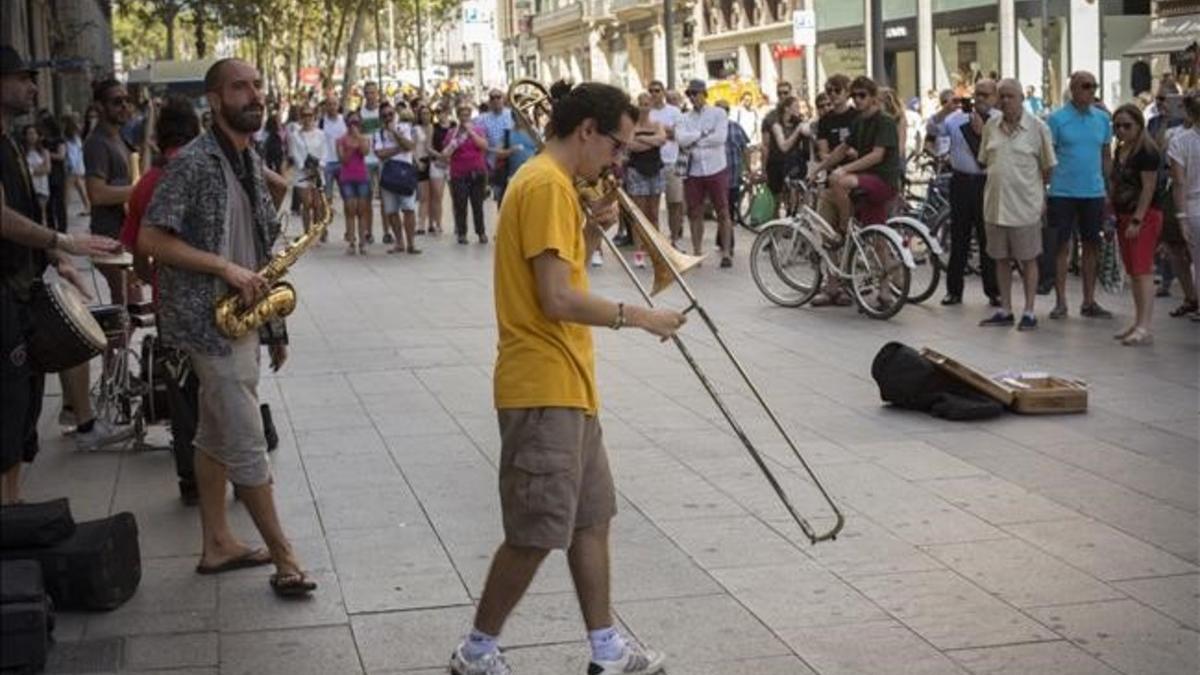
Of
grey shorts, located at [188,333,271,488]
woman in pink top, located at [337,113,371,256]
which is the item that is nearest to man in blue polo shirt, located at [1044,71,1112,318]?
grey shorts, located at [188,333,271,488]

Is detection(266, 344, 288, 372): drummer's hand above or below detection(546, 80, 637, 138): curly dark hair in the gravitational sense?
below

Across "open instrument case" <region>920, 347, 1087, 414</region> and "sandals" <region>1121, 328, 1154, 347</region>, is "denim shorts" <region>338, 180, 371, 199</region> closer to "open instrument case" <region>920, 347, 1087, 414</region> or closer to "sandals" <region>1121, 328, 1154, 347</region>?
"sandals" <region>1121, 328, 1154, 347</region>

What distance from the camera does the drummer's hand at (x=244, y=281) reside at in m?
6.38

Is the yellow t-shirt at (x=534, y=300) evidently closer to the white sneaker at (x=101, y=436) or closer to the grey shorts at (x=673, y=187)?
the white sneaker at (x=101, y=436)

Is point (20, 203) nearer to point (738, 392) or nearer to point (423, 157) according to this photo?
point (738, 392)

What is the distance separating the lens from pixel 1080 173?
44.8 feet

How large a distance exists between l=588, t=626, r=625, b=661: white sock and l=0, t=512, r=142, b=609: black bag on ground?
1828 mm

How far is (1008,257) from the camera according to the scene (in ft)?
44.6

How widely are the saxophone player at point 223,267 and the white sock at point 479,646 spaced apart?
1224 mm

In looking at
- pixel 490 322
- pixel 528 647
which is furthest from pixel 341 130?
pixel 528 647

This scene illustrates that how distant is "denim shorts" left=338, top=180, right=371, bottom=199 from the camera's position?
22.1 m

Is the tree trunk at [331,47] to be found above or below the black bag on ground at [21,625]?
above

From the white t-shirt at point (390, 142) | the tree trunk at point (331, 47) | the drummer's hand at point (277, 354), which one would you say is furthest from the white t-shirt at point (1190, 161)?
the tree trunk at point (331, 47)

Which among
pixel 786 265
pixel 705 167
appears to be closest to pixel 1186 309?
pixel 786 265
